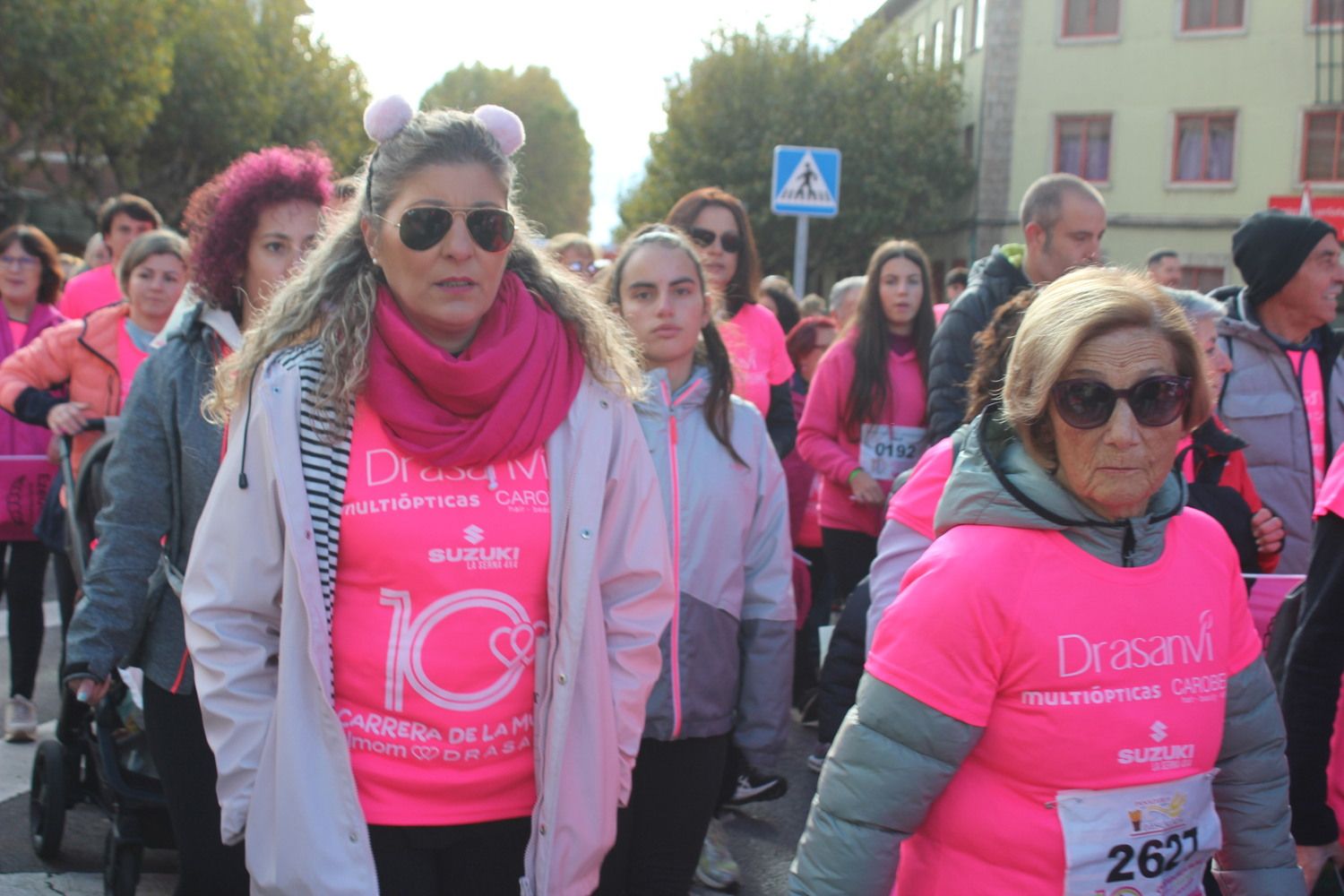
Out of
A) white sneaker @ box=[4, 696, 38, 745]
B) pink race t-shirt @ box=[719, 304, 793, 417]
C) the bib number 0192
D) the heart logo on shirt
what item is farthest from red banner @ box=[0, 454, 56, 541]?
the bib number 0192

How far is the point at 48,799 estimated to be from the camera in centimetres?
407

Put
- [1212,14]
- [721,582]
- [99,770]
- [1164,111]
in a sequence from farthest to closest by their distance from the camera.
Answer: [1164,111]
[1212,14]
[99,770]
[721,582]

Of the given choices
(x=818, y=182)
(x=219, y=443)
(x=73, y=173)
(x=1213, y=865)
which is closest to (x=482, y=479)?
(x=219, y=443)

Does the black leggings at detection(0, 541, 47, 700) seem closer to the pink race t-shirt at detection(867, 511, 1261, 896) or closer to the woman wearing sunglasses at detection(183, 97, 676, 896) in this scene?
the woman wearing sunglasses at detection(183, 97, 676, 896)

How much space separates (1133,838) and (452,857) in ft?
4.04

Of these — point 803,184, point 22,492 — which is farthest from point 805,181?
point 22,492

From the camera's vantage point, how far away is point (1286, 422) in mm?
4301

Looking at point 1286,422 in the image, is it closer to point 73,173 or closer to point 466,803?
point 466,803

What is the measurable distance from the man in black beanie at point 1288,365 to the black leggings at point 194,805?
335cm

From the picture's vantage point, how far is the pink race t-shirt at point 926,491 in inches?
114

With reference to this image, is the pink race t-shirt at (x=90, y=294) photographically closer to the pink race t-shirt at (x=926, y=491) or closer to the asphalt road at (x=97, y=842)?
the asphalt road at (x=97, y=842)

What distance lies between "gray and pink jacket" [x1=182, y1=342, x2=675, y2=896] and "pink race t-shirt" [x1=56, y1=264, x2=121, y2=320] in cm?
604

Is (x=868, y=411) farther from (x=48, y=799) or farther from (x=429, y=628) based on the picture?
(x=429, y=628)

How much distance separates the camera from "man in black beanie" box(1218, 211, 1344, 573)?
4.25m
